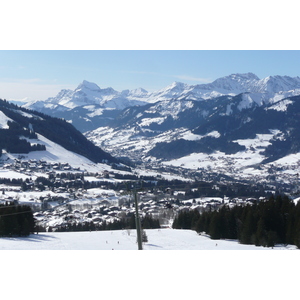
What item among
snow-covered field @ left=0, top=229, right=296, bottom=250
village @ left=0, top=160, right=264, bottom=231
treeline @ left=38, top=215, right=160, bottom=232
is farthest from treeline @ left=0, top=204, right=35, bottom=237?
treeline @ left=38, top=215, right=160, bottom=232

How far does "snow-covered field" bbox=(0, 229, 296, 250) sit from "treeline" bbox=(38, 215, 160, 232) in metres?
18.6

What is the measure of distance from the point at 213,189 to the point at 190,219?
301 feet

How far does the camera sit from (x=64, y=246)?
49031mm

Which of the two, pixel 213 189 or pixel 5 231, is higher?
pixel 213 189

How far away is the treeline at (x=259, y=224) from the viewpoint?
2003 inches

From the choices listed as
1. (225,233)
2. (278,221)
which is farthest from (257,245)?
(225,233)

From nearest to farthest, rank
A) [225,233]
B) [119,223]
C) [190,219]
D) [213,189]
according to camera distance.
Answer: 1. [225,233]
2. [190,219]
3. [119,223]
4. [213,189]

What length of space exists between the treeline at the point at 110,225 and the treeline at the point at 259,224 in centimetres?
1794

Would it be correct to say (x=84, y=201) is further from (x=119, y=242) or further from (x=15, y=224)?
(x=119, y=242)

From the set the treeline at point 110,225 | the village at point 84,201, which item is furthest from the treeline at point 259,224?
the treeline at point 110,225

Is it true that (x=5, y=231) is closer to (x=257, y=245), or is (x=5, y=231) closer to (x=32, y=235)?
(x=32, y=235)

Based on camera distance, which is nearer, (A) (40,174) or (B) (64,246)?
(B) (64,246)

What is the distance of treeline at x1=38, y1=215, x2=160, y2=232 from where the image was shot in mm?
83812

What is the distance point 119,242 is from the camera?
179 ft
